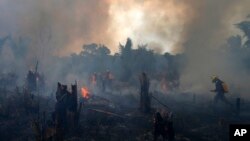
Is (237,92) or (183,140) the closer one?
(183,140)

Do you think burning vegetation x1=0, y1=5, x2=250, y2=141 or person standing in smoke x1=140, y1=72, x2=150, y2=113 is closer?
burning vegetation x1=0, y1=5, x2=250, y2=141

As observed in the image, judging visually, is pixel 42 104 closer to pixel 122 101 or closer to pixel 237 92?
pixel 122 101

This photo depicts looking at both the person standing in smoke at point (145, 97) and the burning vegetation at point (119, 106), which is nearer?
the burning vegetation at point (119, 106)

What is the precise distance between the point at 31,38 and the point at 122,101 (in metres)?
35.4

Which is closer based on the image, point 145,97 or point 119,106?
point 145,97

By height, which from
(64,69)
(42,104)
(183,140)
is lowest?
(183,140)

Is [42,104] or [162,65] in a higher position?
[162,65]

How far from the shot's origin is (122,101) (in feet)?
127

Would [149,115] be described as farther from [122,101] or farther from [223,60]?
[223,60]

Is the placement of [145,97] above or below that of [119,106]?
above

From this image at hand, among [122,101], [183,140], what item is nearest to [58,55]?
[122,101]

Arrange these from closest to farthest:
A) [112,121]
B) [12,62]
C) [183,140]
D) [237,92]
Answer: [183,140], [112,121], [237,92], [12,62]

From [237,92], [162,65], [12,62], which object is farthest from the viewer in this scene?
[162,65]

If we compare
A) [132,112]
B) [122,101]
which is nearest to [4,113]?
[132,112]
